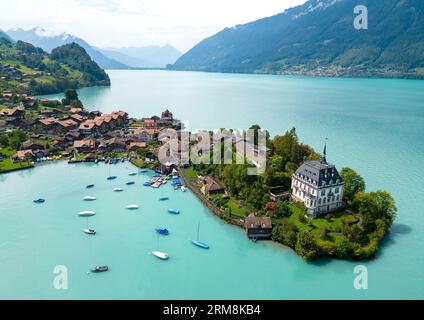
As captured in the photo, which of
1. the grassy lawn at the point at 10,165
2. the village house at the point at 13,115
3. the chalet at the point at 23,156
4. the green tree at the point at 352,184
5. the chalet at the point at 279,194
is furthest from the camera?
the village house at the point at 13,115

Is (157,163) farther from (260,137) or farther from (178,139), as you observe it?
(260,137)

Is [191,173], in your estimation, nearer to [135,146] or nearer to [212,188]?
[212,188]

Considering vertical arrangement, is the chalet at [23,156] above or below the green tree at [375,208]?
above

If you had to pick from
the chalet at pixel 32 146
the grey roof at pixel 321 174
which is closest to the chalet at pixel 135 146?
the chalet at pixel 32 146

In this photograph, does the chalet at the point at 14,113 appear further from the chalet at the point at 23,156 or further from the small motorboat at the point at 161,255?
the small motorboat at the point at 161,255

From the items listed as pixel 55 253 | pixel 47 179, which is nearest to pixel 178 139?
pixel 47 179

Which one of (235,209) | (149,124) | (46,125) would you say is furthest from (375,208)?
(46,125)
